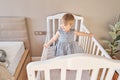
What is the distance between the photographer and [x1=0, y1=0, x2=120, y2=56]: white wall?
98.0 inches

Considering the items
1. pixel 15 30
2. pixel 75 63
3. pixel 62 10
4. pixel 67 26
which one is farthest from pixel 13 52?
pixel 75 63

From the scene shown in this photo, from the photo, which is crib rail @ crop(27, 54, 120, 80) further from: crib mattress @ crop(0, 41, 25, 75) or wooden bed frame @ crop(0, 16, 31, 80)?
wooden bed frame @ crop(0, 16, 31, 80)

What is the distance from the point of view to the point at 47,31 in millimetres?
2609

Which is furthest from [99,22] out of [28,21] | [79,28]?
[28,21]

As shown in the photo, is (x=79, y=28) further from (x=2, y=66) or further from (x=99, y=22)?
(x=2, y=66)

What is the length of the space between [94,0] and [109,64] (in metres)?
1.60

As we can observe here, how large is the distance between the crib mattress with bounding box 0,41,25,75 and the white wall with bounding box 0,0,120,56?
0.40 meters

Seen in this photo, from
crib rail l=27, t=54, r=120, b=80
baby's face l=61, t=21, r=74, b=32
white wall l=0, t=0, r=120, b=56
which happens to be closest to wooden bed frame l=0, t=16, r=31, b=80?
white wall l=0, t=0, r=120, b=56

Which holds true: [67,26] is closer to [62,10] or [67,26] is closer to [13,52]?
[62,10]

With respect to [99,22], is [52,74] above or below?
below

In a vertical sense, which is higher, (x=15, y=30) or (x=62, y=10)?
(x=62, y=10)

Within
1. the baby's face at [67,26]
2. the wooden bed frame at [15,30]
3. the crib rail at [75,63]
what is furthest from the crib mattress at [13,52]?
the crib rail at [75,63]

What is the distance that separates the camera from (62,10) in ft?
8.39

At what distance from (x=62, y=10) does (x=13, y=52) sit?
103 centimetres
